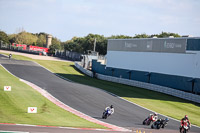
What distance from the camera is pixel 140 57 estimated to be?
6028cm

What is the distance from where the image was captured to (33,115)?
2441 cm

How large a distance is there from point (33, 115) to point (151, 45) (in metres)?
37.5

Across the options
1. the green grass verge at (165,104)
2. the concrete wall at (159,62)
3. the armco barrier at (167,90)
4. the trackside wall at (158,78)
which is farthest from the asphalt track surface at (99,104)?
the concrete wall at (159,62)

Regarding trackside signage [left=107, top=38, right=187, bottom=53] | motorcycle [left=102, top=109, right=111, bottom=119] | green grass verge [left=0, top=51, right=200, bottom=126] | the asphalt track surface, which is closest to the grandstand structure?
trackside signage [left=107, top=38, right=187, bottom=53]

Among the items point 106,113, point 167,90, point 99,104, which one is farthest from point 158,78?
point 106,113

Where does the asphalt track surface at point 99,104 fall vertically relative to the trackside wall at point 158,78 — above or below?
below

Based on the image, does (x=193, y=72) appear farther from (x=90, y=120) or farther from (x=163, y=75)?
(x=90, y=120)

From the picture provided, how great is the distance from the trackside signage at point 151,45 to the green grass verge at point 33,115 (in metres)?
27.7

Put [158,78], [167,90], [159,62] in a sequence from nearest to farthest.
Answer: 1. [167,90]
2. [158,78]
3. [159,62]

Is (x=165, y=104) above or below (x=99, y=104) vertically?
below

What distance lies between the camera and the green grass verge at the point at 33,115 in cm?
2258

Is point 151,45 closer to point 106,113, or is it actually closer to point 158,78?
point 158,78

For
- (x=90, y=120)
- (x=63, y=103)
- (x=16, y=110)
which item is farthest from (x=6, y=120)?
(x=63, y=103)

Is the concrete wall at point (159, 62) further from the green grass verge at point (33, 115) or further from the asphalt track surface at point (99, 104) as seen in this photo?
the green grass verge at point (33, 115)
